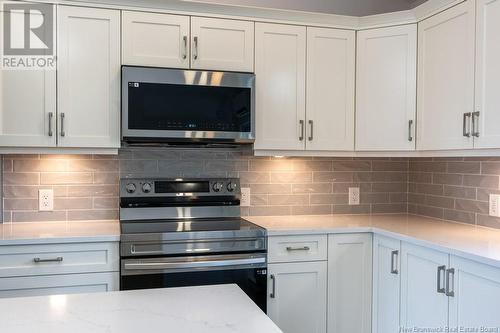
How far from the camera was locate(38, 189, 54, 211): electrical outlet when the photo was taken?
8.60ft

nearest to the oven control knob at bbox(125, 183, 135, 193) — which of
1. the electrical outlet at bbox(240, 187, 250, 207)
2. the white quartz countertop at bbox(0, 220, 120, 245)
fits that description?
the white quartz countertop at bbox(0, 220, 120, 245)

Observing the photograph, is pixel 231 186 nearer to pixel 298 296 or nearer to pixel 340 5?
pixel 298 296

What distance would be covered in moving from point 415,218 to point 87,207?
85.7 inches

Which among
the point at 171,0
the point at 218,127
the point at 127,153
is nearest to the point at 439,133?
the point at 218,127

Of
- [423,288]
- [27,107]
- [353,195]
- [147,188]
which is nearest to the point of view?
[423,288]

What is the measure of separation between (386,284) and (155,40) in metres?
1.92

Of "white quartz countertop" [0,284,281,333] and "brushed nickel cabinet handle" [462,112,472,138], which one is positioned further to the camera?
"brushed nickel cabinet handle" [462,112,472,138]

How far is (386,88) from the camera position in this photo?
2.73 metres

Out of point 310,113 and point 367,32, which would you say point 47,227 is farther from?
point 367,32

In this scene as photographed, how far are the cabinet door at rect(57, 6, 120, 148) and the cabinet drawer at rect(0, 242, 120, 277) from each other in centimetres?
59

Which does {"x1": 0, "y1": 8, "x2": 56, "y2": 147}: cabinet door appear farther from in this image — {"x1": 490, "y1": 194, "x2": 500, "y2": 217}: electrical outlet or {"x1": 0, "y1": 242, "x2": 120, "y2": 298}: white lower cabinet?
{"x1": 490, "y1": 194, "x2": 500, "y2": 217}: electrical outlet

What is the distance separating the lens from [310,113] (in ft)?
9.00

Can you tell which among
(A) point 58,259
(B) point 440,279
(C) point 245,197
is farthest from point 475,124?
(A) point 58,259

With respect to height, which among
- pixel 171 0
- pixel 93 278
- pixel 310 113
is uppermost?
pixel 171 0
